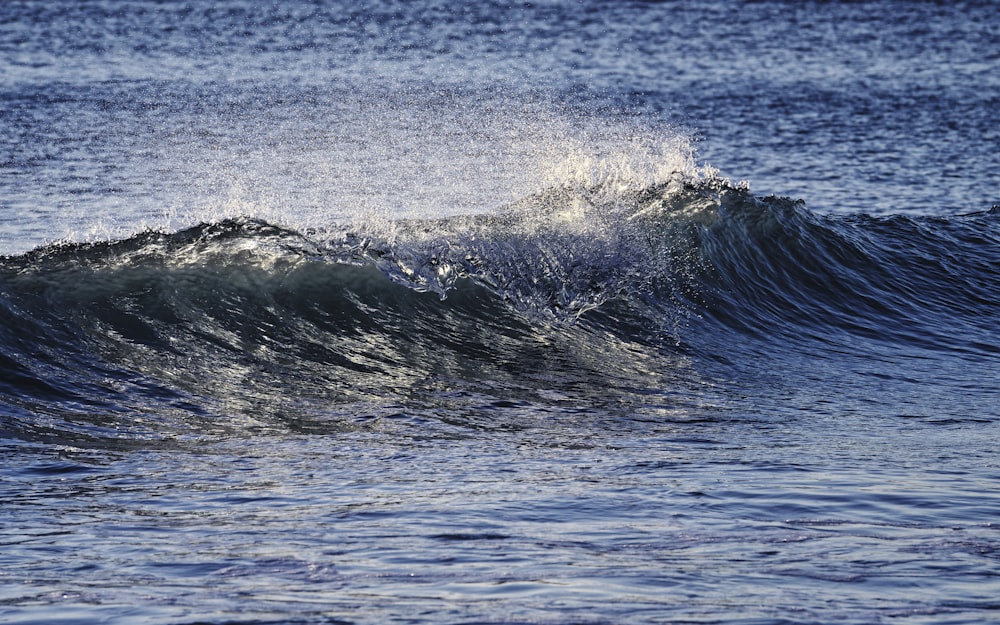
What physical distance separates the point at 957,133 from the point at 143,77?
16636 mm

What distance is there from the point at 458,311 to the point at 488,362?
1.29m

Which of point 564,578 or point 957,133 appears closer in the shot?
point 564,578

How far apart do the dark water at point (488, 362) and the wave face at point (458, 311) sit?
4 centimetres

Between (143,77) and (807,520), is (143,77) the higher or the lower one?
the higher one

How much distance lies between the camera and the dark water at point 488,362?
576 centimetres

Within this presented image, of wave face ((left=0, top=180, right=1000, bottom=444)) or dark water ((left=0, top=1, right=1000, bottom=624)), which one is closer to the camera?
dark water ((left=0, top=1, right=1000, bottom=624))

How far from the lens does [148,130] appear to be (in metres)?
20.4

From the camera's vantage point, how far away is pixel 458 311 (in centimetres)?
1169

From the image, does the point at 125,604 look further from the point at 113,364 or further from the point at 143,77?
the point at 143,77

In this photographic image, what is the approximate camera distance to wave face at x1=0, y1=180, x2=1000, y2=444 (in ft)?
30.5

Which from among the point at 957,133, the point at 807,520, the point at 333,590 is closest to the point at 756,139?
the point at 957,133

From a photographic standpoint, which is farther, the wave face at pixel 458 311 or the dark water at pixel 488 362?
the wave face at pixel 458 311

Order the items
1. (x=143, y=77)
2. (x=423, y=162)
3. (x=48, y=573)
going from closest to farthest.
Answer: (x=48, y=573) → (x=423, y=162) → (x=143, y=77)

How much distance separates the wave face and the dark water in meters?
0.04
